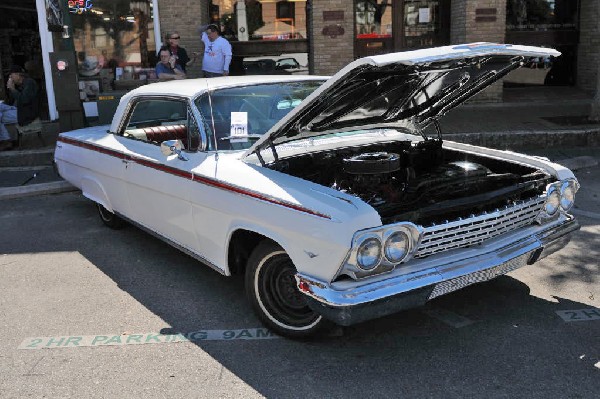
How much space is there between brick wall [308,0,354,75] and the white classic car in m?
7.51

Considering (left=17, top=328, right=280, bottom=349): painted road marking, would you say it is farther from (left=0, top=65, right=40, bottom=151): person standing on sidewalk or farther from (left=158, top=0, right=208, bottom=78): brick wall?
(left=158, top=0, right=208, bottom=78): brick wall

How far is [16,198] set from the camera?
799 cm

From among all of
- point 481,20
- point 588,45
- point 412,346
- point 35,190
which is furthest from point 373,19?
point 412,346

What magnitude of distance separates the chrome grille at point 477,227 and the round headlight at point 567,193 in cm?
23

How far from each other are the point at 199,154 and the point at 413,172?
5.26ft

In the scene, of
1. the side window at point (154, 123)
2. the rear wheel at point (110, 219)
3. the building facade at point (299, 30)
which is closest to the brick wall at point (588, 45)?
the building facade at point (299, 30)

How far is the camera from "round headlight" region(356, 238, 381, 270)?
3.35 metres

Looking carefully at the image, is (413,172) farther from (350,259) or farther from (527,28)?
(527,28)

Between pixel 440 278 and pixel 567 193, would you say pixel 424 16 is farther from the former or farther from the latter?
pixel 440 278

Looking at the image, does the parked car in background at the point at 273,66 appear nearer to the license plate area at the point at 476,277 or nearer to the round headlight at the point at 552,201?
the round headlight at the point at 552,201

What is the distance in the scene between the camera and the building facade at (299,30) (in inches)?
486

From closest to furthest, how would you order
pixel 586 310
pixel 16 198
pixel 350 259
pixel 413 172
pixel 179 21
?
pixel 350 259 < pixel 586 310 < pixel 413 172 < pixel 16 198 < pixel 179 21

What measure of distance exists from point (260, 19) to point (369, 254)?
10.4 meters

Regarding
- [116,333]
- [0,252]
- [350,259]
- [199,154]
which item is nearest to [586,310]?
[350,259]
